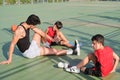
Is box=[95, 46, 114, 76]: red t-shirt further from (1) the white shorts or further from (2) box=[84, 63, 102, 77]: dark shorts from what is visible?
(1) the white shorts

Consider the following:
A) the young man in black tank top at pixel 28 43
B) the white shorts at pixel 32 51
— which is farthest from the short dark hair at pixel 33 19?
the white shorts at pixel 32 51

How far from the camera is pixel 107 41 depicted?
830 centimetres

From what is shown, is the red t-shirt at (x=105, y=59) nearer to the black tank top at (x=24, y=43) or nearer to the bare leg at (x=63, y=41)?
A: the black tank top at (x=24, y=43)

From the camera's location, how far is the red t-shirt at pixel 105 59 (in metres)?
4.95

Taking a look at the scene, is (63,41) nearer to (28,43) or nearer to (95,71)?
(28,43)

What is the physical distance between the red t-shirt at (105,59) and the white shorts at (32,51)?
162cm

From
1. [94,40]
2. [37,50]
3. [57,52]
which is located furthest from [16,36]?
[94,40]

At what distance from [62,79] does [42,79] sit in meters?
0.32

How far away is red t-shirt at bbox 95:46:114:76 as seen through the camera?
495 cm

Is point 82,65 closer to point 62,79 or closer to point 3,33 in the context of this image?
→ point 62,79

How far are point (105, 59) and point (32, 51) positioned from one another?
1.77m

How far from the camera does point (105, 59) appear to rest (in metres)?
4.97

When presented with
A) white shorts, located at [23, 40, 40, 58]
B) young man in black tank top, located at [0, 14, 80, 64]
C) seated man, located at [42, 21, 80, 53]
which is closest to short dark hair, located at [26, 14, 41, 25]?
young man in black tank top, located at [0, 14, 80, 64]

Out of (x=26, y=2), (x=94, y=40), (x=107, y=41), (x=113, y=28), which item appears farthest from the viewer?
(x=26, y=2)
